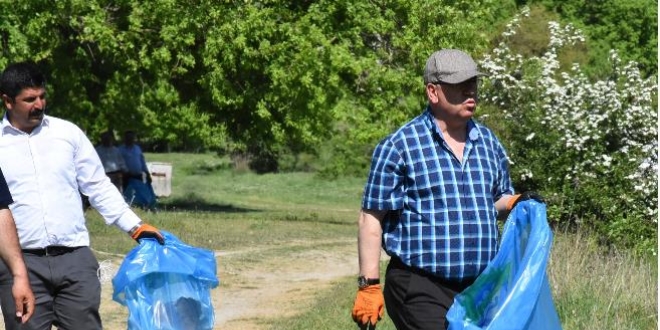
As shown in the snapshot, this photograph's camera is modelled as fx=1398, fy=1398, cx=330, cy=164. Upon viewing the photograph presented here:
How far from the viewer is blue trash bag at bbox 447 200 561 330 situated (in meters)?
5.59

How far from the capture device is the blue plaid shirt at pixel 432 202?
565 cm

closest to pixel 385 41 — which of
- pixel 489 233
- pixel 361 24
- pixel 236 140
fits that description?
pixel 361 24

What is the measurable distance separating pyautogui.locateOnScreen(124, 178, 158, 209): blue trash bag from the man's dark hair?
17671 millimetres

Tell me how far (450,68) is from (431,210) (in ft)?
1.92

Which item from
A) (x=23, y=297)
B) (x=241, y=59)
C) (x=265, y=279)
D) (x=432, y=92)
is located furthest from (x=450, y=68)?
(x=241, y=59)

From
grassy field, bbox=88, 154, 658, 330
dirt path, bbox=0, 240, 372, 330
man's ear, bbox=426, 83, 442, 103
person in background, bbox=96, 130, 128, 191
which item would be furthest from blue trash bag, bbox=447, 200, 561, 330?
person in background, bbox=96, 130, 128, 191

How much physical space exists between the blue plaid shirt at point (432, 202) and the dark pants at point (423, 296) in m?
0.05

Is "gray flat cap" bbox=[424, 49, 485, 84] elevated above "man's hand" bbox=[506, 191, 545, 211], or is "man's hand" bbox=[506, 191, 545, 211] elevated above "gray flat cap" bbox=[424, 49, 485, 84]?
"gray flat cap" bbox=[424, 49, 485, 84]

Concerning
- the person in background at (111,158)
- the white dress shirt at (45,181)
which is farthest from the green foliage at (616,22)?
the white dress shirt at (45,181)

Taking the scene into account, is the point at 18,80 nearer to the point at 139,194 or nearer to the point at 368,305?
the point at 368,305

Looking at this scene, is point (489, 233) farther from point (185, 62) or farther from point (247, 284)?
point (185, 62)

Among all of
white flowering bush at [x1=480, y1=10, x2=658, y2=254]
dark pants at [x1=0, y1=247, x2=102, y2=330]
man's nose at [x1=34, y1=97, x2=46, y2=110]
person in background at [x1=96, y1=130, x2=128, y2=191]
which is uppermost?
man's nose at [x1=34, y1=97, x2=46, y2=110]

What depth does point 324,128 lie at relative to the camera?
26375 millimetres

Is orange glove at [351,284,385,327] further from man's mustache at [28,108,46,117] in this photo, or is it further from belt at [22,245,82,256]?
man's mustache at [28,108,46,117]
